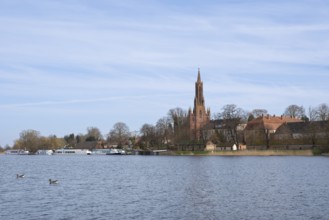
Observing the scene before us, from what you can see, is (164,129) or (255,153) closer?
(255,153)

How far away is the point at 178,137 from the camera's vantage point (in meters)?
152

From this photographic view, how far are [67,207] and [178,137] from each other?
121m

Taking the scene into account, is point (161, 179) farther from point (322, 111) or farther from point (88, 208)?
point (322, 111)

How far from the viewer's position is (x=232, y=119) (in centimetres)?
13238

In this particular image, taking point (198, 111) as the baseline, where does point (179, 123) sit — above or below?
below

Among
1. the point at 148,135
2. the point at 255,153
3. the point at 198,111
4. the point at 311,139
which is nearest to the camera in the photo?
the point at 311,139

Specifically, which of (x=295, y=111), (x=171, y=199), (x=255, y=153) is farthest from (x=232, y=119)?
(x=171, y=199)

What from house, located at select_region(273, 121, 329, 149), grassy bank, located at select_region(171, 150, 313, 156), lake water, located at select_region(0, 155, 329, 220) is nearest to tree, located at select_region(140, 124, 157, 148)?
grassy bank, located at select_region(171, 150, 313, 156)

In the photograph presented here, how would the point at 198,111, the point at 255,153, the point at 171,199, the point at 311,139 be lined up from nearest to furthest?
the point at 171,199, the point at 311,139, the point at 255,153, the point at 198,111

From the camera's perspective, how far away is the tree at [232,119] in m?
131

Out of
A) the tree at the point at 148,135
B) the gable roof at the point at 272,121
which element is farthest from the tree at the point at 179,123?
the gable roof at the point at 272,121

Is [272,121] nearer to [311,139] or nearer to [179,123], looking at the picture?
[179,123]

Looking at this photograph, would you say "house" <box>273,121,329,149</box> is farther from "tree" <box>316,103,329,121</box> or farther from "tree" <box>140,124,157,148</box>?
"tree" <box>140,124,157,148</box>

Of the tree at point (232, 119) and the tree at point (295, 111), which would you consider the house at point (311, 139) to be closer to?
the tree at point (232, 119)
